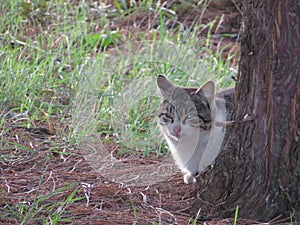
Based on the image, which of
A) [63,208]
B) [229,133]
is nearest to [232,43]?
[229,133]

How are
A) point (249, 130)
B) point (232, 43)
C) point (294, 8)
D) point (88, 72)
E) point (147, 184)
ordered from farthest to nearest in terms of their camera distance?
1. point (232, 43)
2. point (88, 72)
3. point (147, 184)
4. point (249, 130)
5. point (294, 8)

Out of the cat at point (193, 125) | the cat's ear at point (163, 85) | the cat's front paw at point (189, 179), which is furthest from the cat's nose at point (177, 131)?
the cat's ear at point (163, 85)

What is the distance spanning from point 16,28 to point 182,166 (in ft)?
9.52

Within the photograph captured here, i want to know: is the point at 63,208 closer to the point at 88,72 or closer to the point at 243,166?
the point at 243,166

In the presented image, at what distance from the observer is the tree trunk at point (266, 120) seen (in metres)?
3.15

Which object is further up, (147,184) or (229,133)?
(229,133)

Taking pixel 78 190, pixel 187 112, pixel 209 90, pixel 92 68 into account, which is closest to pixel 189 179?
pixel 187 112

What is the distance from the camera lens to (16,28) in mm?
6332

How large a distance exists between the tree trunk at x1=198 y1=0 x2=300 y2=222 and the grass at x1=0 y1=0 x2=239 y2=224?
Result: 3.10ft

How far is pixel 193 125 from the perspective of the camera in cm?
400

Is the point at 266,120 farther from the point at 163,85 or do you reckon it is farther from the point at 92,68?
the point at 92,68

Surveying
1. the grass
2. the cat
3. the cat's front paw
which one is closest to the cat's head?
the cat

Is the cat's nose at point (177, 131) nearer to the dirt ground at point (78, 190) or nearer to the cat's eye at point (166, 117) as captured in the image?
the cat's eye at point (166, 117)

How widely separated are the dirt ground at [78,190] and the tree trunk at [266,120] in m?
0.16
